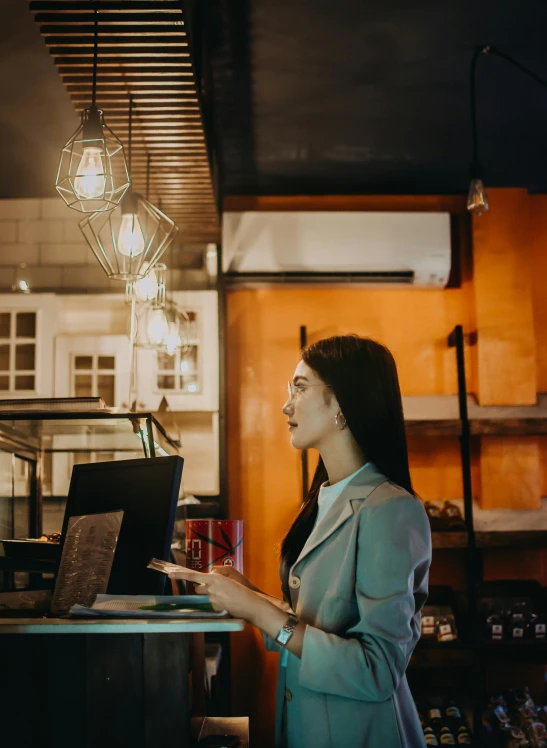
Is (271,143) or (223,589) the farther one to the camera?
(271,143)

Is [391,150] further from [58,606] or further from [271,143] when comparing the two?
[58,606]

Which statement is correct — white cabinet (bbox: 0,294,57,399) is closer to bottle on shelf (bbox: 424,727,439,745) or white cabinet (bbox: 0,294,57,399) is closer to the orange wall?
the orange wall

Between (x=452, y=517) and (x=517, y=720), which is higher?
(x=452, y=517)

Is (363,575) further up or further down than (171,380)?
further down

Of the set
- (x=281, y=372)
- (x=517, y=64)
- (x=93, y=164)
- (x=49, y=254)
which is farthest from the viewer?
(x=49, y=254)

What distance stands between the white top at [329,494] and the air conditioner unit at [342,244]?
2.77m

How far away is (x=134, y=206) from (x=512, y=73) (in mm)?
2035

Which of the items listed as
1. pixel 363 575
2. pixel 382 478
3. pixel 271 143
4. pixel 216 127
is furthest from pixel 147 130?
pixel 363 575

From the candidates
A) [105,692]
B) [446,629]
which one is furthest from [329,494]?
[446,629]

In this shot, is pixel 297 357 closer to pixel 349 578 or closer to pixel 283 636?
pixel 349 578

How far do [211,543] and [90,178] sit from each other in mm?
1186

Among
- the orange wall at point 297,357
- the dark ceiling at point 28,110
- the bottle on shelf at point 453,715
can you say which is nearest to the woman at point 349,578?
the dark ceiling at point 28,110

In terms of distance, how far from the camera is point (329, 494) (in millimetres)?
1707

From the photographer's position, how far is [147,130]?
3.03 meters
